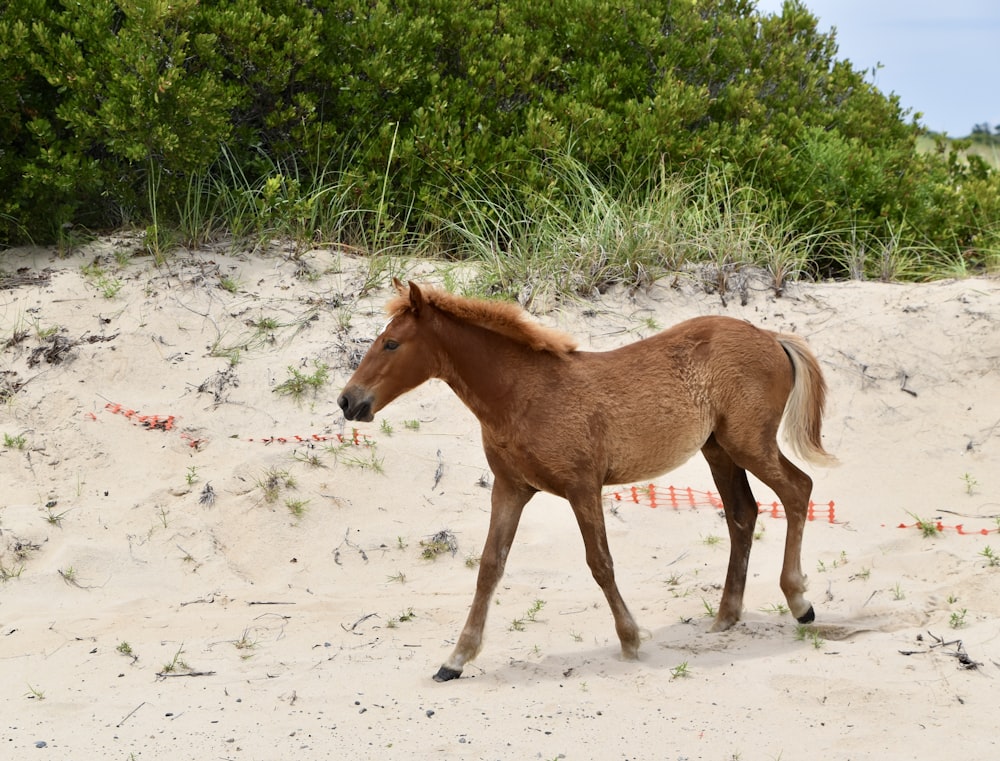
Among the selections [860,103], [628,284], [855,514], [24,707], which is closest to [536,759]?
[24,707]

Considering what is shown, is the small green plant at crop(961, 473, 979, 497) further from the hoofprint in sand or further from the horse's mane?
the horse's mane

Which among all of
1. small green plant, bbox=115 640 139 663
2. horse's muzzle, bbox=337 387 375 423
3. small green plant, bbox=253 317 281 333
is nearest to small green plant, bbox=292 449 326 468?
small green plant, bbox=253 317 281 333

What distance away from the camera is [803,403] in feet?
18.7

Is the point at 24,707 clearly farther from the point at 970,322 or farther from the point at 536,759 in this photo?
the point at 970,322

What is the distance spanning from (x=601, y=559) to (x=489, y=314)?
1.23 m

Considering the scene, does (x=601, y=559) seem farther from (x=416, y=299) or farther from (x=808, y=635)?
(x=416, y=299)

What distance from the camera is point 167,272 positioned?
29.4ft

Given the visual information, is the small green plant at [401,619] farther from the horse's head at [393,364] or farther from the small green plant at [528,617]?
the horse's head at [393,364]

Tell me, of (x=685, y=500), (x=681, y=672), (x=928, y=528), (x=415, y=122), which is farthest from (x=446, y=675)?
(x=415, y=122)

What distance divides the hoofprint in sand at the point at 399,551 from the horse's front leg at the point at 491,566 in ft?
0.47

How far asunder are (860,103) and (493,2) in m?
3.66

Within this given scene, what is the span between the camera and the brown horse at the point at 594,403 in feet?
17.3

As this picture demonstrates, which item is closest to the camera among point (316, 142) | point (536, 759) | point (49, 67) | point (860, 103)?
point (536, 759)

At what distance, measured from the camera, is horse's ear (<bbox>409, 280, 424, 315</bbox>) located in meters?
5.19
